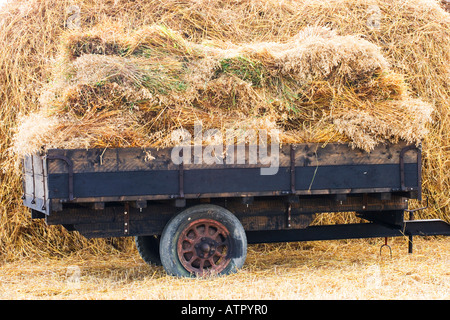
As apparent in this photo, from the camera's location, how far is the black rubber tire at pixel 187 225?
6.95m

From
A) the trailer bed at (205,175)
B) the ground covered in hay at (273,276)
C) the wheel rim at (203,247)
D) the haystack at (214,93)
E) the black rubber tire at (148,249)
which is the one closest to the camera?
the ground covered in hay at (273,276)

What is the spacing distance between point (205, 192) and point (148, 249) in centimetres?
161

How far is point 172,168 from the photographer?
6.73m

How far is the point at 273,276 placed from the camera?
718 cm

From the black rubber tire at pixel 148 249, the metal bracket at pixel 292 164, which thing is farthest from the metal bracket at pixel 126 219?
the metal bracket at pixel 292 164

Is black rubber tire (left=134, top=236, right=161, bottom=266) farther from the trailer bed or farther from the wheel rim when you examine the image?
the trailer bed

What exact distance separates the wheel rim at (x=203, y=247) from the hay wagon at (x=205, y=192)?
10 millimetres

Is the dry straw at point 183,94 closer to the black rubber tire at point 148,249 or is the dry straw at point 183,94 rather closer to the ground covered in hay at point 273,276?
the ground covered in hay at point 273,276

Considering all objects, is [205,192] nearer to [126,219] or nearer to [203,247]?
[203,247]

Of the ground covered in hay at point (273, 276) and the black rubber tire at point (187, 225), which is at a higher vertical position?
the black rubber tire at point (187, 225)

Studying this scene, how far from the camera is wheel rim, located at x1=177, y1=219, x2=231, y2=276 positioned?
700 cm

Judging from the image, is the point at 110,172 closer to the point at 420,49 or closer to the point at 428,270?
the point at 428,270

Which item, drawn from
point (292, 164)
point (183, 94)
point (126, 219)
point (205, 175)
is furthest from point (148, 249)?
Result: point (292, 164)

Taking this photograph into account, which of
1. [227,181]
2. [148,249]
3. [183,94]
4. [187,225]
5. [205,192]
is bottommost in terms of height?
[148,249]
